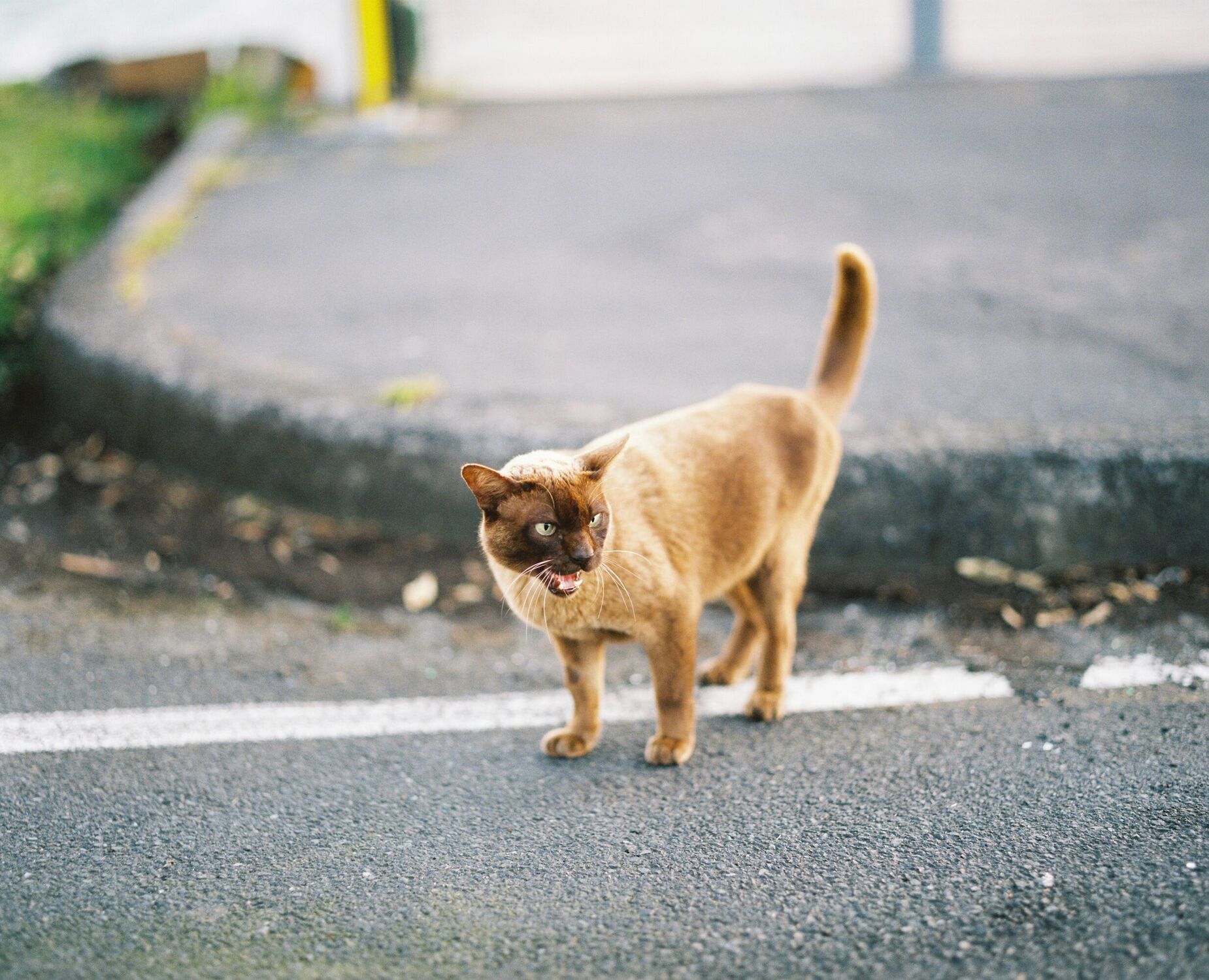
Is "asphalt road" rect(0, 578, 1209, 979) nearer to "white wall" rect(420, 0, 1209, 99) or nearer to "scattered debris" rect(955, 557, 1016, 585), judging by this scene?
"scattered debris" rect(955, 557, 1016, 585)

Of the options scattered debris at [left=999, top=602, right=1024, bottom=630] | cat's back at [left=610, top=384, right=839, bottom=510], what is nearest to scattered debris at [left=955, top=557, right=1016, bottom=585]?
scattered debris at [left=999, top=602, right=1024, bottom=630]

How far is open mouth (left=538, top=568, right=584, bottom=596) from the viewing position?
241 centimetres

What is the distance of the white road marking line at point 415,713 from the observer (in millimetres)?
2883

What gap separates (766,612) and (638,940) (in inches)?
39.2

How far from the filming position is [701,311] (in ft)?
16.2

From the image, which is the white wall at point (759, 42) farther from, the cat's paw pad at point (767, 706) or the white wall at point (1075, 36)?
the cat's paw pad at point (767, 706)

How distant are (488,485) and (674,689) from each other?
713 millimetres

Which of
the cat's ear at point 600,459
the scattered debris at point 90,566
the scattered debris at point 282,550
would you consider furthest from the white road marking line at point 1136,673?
the scattered debris at point 90,566

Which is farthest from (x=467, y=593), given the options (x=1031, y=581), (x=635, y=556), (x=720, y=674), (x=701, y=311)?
(x=701, y=311)

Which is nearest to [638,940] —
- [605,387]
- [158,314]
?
[605,387]

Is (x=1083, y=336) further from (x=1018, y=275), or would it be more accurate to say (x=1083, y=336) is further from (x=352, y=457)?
(x=352, y=457)

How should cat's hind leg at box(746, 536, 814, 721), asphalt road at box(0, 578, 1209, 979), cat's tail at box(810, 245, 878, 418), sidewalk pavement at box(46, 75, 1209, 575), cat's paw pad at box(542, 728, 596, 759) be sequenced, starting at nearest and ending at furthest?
asphalt road at box(0, 578, 1209, 979) < cat's paw pad at box(542, 728, 596, 759) < cat's hind leg at box(746, 536, 814, 721) < cat's tail at box(810, 245, 878, 418) < sidewalk pavement at box(46, 75, 1209, 575)

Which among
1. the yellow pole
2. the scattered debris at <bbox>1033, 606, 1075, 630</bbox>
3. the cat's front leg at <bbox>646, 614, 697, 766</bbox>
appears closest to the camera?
the cat's front leg at <bbox>646, 614, 697, 766</bbox>

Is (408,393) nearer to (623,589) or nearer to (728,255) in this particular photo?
(623,589)
